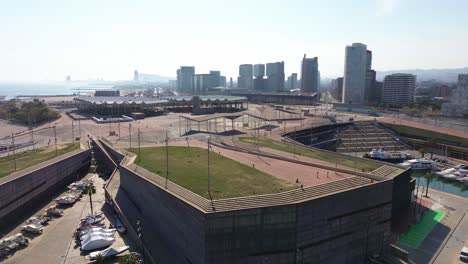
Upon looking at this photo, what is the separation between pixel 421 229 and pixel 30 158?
61753mm

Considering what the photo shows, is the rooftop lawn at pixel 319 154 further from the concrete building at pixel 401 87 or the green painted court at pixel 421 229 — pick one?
the concrete building at pixel 401 87

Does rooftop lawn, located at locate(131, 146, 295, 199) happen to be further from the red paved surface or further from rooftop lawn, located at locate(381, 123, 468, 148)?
the red paved surface

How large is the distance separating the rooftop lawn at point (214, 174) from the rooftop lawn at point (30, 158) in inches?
710

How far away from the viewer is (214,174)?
136 feet

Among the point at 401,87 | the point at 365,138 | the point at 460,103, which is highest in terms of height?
the point at 401,87

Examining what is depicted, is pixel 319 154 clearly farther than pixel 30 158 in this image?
No

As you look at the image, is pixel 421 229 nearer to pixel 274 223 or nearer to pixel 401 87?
pixel 274 223

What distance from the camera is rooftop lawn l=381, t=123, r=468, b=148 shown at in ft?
285

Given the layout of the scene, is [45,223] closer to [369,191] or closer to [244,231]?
[244,231]

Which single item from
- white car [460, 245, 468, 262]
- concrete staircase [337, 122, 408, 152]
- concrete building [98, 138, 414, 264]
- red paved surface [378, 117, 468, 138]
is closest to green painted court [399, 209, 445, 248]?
concrete building [98, 138, 414, 264]

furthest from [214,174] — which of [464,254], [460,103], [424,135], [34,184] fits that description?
[460,103]

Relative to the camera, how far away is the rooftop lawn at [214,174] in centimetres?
3555

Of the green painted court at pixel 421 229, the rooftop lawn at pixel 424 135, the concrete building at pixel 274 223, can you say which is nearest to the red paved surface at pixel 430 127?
the rooftop lawn at pixel 424 135

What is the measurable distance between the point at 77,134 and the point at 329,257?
7664cm
